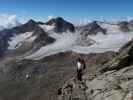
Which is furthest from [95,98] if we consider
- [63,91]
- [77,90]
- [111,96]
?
[63,91]

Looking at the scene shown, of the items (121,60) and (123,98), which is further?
(121,60)

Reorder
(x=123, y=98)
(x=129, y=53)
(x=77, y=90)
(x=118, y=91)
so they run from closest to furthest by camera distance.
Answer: (x=123, y=98)
(x=118, y=91)
(x=77, y=90)
(x=129, y=53)

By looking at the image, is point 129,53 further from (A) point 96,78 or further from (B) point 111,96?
(B) point 111,96

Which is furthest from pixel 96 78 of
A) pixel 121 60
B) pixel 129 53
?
pixel 129 53

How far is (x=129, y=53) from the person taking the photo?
237ft

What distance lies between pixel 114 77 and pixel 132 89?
842 cm

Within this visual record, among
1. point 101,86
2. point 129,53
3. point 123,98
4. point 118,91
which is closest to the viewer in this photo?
point 123,98

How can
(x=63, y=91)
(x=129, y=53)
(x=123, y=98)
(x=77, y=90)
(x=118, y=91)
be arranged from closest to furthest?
(x=123, y=98) → (x=118, y=91) → (x=77, y=90) → (x=63, y=91) → (x=129, y=53)

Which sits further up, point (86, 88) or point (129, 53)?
Answer: point (129, 53)

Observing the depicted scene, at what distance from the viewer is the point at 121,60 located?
68688 millimetres

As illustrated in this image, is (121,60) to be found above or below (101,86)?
above

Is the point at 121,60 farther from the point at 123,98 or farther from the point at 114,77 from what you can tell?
the point at 123,98

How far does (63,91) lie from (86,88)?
732cm

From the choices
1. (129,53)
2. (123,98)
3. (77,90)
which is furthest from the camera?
(129,53)
